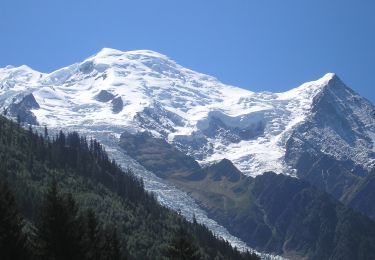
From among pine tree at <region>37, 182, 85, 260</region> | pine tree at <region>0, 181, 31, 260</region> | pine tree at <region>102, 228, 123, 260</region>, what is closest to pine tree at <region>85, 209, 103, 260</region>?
pine tree at <region>102, 228, 123, 260</region>

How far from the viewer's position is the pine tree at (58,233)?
51.2 meters

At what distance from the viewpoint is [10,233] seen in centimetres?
4847

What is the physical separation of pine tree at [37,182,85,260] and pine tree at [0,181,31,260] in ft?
6.67

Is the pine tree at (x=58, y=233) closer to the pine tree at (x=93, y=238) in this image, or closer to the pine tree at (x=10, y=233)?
the pine tree at (x=10, y=233)

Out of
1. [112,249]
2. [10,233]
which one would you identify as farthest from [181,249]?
[10,233]

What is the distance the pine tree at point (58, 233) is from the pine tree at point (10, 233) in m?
2.03

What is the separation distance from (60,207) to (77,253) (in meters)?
3.57

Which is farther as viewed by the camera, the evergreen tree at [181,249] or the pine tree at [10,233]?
the evergreen tree at [181,249]

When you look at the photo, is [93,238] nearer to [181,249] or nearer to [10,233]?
[181,249]

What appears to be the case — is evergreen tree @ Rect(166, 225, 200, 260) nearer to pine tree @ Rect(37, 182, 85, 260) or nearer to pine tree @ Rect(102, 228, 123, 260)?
pine tree @ Rect(102, 228, 123, 260)

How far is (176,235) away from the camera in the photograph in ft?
210

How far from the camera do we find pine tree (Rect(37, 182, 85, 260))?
5116 cm

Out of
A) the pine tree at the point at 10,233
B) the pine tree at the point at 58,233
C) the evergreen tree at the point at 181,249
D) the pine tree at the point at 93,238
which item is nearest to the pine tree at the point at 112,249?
the pine tree at the point at 93,238

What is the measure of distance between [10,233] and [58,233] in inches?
156
